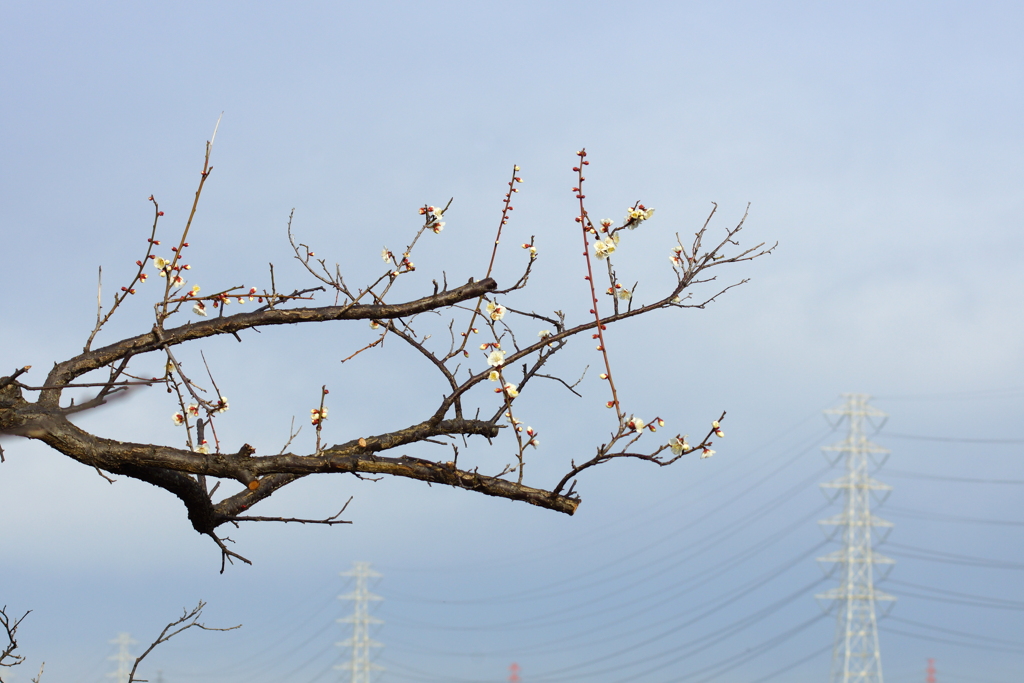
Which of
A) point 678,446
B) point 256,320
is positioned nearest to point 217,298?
point 256,320

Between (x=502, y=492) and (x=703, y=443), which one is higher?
(x=703, y=443)

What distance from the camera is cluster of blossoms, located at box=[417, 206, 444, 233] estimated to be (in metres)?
4.29

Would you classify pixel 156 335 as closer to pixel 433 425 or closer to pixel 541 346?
pixel 433 425

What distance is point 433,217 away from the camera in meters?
4.30

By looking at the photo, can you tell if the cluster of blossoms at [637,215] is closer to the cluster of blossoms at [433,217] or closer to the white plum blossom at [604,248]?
the white plum blossom at [604,248]

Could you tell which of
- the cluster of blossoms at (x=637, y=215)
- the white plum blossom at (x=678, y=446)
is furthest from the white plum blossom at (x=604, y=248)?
the white plum blossom at (x=678, y=446)

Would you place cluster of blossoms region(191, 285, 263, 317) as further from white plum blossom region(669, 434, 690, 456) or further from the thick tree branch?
white plum blossom region(669, 434, 690, 456)

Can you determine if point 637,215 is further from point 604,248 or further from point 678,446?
point 678,446

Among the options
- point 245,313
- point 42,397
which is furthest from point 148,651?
point 245,313

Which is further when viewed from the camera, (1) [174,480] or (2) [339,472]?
(1) [174,480]

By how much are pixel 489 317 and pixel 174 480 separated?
1.65 metres

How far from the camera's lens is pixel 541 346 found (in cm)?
395

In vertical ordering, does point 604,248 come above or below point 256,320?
above

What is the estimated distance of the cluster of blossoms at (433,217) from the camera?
4289 mm
